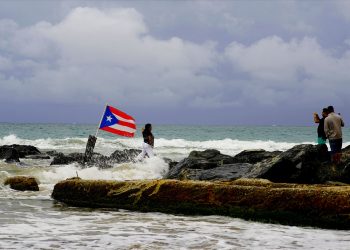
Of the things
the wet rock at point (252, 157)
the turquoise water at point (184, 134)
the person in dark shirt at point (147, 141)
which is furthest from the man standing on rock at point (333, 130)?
the turquoise water at point (184, 134)

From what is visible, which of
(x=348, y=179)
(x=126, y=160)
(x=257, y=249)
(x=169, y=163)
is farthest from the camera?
(x=126, y=160)

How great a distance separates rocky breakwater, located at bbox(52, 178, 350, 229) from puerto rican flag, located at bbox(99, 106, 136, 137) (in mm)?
4899

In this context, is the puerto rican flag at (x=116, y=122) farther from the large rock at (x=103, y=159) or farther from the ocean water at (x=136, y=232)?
the large rock at (x=103, y=159)

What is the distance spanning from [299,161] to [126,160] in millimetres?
11817

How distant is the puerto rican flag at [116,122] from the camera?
1430 centimetres

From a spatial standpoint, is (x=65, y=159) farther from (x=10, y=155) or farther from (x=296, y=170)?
(x=296, y=170)

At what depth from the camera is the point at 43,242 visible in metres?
5.97

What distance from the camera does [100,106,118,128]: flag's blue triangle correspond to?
14.3m

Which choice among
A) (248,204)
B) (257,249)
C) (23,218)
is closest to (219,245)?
(257,249)

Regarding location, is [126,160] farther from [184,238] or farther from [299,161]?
[184,238]

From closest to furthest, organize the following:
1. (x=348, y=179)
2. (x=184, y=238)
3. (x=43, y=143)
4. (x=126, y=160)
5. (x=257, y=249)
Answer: (x=257, y=249) → (x=184, y=238) → (x=348, y=179) → (x=126, y=160) → (x=43, y=143)

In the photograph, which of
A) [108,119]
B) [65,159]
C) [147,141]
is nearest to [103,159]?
[65,159]

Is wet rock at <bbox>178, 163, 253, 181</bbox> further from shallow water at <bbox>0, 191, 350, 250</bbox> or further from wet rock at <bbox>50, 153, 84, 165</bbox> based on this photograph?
wet rock at <bbox>50, 153, 84, 165</bbox>

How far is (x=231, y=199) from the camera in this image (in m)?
7.75
